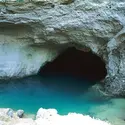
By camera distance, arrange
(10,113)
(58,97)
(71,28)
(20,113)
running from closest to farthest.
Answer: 1. (10,113)
2. (20,113)
3. (58,97)
4. (71,28)

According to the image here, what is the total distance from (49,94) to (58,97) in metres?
0.43

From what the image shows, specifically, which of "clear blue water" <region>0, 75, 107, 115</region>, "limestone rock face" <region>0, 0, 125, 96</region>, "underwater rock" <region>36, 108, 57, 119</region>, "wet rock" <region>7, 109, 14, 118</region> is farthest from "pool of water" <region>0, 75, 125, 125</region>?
"limestone rock face" <region>0, 0, 125, 96</region>

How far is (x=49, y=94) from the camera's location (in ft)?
30.2

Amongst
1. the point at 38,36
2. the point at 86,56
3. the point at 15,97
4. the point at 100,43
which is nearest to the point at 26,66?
the point at 38,36

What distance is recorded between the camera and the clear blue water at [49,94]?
8195 millimetres

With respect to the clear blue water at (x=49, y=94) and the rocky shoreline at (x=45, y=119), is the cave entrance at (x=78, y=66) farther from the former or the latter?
the rocky shoreline at (x=45, y=119)

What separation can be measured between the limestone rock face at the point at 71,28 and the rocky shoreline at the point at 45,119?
2122mm

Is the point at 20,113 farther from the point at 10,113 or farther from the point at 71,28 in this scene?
the point at 71,28

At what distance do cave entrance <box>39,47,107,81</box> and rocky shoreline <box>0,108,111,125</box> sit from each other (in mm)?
3655

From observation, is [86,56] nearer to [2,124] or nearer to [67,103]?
[67,103]

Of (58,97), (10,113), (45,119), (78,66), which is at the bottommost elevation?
(45,119)

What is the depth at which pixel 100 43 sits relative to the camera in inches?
375

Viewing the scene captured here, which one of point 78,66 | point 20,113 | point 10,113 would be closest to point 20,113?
point 20,113

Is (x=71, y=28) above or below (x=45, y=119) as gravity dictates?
above
